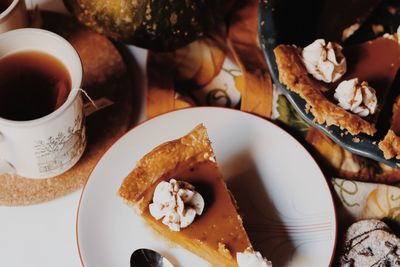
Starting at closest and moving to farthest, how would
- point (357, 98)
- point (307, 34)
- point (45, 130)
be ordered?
1. point (45, 130)
2. point (357, 98)
3. point (307, 34)

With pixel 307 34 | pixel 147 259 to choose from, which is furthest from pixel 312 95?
pixel 147 259

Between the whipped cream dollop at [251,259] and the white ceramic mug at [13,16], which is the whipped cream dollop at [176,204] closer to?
the whipped cream dollop at [251,259]

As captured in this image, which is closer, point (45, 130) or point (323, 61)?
point (45, 130)

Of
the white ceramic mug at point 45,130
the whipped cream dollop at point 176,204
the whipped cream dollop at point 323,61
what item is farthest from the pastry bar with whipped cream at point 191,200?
the whipped cream dollop at point 323,61

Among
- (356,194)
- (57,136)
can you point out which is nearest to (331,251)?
(356,194)

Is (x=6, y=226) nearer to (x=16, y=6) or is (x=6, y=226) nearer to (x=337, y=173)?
(x=16, y=6)

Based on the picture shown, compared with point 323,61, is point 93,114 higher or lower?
lower

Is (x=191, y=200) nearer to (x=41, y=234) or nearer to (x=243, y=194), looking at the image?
(x=243, y=194)
